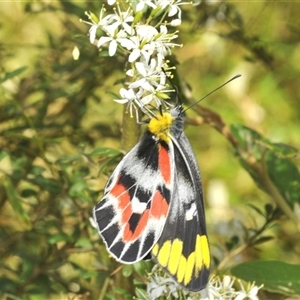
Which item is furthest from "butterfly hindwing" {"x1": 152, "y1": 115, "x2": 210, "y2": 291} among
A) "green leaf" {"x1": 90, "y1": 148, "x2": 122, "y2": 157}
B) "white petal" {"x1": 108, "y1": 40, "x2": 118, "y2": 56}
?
"white petal" {"x1": 108, "y1": 40, "x2": 118, "y2": 56}

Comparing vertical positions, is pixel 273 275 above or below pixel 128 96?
below

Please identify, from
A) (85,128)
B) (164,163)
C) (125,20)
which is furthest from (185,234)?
(85,128)

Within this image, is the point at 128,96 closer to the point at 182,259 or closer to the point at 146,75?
the point at 146,75

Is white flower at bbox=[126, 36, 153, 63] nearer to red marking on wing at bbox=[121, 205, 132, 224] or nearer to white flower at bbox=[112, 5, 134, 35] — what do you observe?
white flower at bbox=[112, 5, 134, 35]

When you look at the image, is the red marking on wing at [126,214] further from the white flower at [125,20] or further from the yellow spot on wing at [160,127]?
the white flower at [125,20]

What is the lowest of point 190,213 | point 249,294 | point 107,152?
point 249,294

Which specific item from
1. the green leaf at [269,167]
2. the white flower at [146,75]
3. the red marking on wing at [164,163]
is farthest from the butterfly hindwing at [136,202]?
the green leaf at [269,167]
